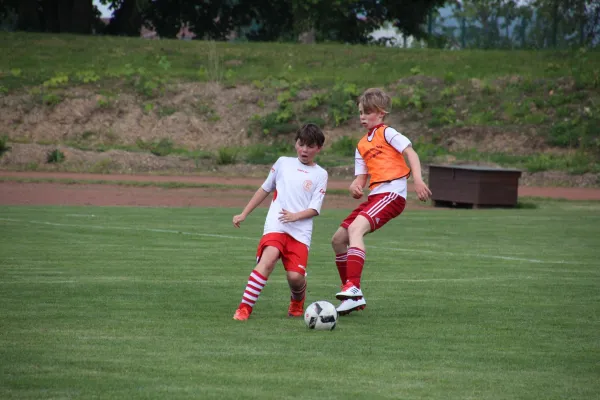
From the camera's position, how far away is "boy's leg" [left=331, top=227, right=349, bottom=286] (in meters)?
9.29

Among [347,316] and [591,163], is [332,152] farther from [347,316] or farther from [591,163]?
[347,316]

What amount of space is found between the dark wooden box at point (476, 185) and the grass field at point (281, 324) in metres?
9.51

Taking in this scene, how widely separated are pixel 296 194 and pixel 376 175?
1050 mm

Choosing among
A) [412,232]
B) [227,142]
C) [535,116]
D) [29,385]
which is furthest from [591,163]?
[29,385]

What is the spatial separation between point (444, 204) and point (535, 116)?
14671 millimetres

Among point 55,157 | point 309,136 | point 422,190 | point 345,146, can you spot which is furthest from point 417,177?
point 345,146

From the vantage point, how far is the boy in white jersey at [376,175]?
9.08 m

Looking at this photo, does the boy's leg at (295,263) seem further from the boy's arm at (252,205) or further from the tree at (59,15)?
the tree at (59,15)

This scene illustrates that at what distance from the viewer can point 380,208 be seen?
916cm

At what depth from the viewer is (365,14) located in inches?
2210

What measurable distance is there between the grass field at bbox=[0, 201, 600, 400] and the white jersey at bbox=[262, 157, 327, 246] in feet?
2.45

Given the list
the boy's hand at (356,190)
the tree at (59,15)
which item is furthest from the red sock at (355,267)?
the tree at (59,15)

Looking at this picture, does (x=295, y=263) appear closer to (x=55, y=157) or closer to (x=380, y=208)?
(x=380, y=208)

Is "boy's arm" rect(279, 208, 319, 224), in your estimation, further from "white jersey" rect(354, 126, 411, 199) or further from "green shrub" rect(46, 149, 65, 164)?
"green shrub" rect(46, 149, 65, 164)
